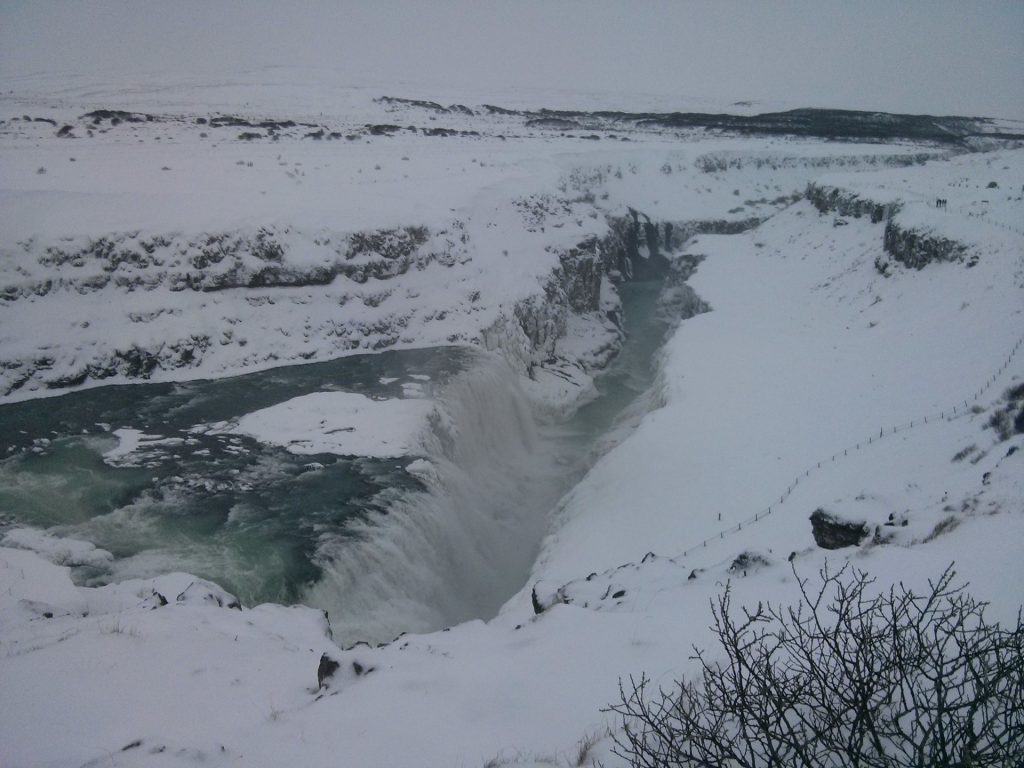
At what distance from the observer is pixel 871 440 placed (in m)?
18.1

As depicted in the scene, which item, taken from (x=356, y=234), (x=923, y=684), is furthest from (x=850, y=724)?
(x=356, y=234)

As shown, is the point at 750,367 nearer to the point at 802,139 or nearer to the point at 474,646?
the point at 474,646

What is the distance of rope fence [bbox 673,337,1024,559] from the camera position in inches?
619

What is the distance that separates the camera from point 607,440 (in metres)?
26.5

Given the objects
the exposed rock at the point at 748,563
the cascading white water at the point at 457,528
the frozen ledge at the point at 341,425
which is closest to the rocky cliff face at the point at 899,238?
the cascading white water at the point at 457,528

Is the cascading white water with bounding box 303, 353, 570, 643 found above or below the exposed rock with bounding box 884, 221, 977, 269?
below

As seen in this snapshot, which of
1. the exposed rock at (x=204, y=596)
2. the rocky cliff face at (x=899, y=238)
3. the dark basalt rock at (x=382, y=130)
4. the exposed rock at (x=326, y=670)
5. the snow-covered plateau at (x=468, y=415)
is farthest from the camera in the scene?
the dark basalt rock at (x=382, y=130)

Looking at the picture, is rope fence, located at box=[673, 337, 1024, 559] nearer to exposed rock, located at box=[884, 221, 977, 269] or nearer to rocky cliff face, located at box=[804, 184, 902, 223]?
exposed rock, located at box=[884, 221, 977, 269]

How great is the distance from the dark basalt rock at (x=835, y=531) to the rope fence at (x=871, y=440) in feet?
11.5

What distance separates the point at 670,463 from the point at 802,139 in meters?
73.7

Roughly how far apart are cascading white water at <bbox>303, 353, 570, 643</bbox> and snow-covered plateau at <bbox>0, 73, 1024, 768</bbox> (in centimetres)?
12

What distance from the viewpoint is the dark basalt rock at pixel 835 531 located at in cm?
1112

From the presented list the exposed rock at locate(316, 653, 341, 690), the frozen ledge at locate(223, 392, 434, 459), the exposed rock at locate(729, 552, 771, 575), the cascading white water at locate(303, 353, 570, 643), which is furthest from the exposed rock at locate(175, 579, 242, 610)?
the frozen ledge at locate(223, 392, 434, 459)

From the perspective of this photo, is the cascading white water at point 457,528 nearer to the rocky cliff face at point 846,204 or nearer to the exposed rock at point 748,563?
the exposed rock at point 748,563
